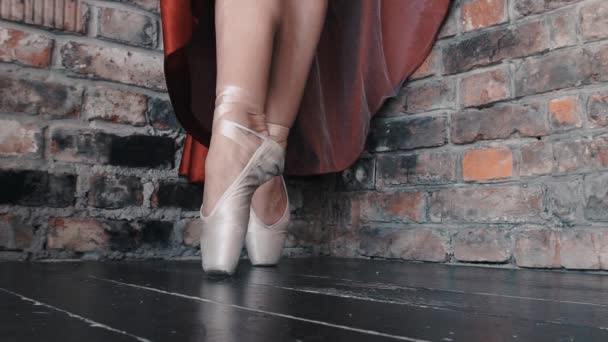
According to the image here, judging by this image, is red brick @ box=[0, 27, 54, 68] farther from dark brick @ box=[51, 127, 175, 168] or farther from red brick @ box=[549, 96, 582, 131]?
red brick @ box=[549, 96, 582, 131]

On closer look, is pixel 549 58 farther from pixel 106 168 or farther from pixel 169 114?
pixel 106 168

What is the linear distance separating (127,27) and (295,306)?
111 centimetres

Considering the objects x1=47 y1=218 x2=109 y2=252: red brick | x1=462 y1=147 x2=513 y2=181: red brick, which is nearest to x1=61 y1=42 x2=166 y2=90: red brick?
x1=47 y1=218 x2=109 y2=252: red brick

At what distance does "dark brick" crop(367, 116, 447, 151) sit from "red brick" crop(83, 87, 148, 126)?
589 millimetres

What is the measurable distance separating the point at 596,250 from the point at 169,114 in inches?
40.2

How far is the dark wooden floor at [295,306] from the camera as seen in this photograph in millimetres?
558

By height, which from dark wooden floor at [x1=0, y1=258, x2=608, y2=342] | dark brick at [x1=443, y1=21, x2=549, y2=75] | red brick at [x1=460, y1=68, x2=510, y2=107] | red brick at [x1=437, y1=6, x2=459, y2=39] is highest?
red brick at [x1=437, y1=6, x2=459, y2=39]

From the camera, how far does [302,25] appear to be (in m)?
1.24

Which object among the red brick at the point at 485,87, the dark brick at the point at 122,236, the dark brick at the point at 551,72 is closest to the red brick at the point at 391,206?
the red brick at the point at 485,87

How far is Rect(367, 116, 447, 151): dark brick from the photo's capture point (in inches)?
62.8

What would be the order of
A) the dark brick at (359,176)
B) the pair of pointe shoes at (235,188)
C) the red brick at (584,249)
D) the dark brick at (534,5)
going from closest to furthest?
the pair of pointe shoes at (235,188)
the red brick at (584,249)
the dark brick at (534,5)
the dark brick at (359,176)

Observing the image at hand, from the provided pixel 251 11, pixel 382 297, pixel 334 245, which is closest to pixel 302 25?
pixel 251 11

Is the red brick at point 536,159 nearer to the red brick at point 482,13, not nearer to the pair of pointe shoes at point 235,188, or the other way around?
the red brick at point 482,13

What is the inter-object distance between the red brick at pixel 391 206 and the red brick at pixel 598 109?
448 millimetres
